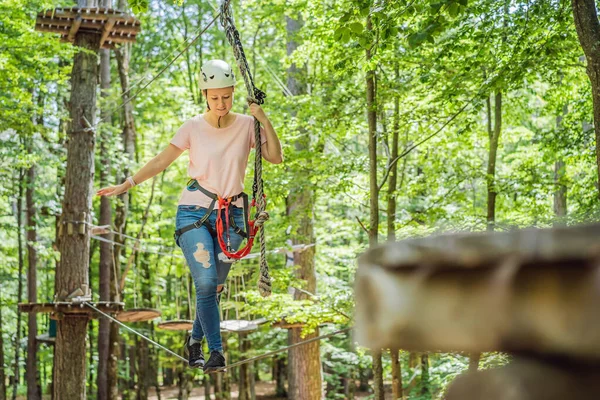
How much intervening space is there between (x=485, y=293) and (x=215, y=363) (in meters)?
4.06

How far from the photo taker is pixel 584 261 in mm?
497

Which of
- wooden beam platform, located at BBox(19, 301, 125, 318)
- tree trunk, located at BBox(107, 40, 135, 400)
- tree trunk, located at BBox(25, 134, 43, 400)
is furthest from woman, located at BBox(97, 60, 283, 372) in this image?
tree trunk, located at BBox(25, 134, 43, 400)

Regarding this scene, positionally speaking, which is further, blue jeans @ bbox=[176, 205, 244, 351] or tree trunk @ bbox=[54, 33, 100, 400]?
tree trunk @ bbox=[54, 33, 100, 400]

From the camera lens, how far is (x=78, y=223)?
30.3 feet

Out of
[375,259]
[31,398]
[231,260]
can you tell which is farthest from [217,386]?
[375,259]

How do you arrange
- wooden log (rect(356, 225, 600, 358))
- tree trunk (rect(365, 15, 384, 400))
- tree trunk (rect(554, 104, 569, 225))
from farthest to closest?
tree trunk (rect(554, 104, 569, 225)) → tree trunk (rect(365, 15, 384, 400)) → wooden log (rect(356, 225, 600, 358))

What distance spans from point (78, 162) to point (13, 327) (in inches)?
667

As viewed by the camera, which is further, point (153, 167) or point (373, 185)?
point (373, 185)

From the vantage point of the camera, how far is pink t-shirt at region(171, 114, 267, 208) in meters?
4.34

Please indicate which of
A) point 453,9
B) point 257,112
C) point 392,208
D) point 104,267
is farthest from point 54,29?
point 104,267

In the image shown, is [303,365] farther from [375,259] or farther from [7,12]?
[375,259]

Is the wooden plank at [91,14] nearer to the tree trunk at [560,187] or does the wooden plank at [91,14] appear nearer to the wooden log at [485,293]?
the tree trunk at [560,187]

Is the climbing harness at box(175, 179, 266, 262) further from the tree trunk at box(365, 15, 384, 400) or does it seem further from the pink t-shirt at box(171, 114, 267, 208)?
the tree trunk at box(365, 15, 384, 400)

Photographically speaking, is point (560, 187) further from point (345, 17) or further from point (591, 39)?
point (345, 17)
